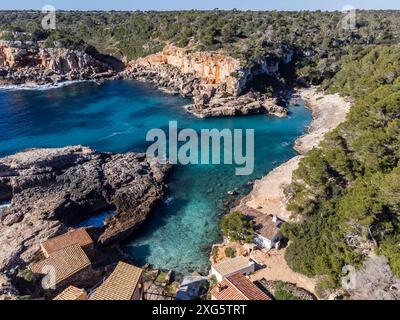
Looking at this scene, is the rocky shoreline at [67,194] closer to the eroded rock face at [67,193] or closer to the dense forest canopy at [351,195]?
the eroded rock face at [67,193]

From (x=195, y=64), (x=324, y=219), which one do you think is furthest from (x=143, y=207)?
(x=195, y=64)

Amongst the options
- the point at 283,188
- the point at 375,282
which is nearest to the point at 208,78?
the point at 283,188

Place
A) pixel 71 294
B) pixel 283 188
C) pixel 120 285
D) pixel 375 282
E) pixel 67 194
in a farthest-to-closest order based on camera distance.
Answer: pixel 67 194 → pixel 283 188 → pixel 71 294 → pixel 375 282 → pixel 120 285

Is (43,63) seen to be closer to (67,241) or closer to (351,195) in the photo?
(67,241)

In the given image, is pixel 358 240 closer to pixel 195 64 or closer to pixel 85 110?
pixel 85 110

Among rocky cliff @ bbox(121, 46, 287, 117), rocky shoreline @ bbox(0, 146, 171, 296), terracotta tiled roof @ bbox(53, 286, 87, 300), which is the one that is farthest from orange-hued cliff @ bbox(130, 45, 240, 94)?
terracotta tiled roof @ bbox(53, 286, 87, 300)

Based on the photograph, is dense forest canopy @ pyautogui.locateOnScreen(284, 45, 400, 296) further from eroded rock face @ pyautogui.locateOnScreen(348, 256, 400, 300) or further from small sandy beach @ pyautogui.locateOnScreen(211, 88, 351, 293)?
small sandy beach @ pyautogui.locateOnScreen(211, 88, 351, 293)

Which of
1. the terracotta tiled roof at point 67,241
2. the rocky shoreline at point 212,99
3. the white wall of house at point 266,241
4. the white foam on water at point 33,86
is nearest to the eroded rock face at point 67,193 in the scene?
the terracotta tiled roof at point 67,241
